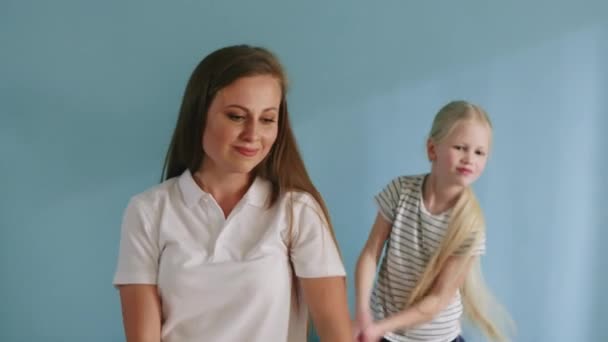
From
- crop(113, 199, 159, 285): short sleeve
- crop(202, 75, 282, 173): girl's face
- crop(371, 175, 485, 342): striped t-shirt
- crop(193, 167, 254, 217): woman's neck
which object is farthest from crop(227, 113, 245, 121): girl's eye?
crop(371, 175, 485, 342): striped t-shirt

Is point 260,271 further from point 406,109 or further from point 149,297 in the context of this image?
point 406,109

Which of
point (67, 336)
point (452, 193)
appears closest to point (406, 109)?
point (452, 193)

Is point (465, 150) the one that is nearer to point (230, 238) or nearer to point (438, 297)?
point (438, 297)

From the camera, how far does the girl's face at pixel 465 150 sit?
3.77 ft

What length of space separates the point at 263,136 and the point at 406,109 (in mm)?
547

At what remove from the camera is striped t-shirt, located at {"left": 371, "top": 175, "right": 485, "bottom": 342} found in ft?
3.92

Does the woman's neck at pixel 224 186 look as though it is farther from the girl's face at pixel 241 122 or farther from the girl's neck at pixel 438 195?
the girl's neck at pixel 438 195

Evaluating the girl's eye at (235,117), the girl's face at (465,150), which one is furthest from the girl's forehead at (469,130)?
the girl's eye at (235,117)

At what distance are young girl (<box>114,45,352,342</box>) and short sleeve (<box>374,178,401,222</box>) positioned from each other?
25cm

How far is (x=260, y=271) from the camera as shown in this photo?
3.15 ft

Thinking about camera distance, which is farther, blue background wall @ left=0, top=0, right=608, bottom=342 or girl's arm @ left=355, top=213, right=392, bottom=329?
blue background wall @ left=0, top=0, right=608, bottom=342

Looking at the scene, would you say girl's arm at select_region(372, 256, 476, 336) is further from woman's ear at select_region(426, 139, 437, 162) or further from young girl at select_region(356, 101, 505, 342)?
woman's ear at select_region(426, 139, 437, 162)

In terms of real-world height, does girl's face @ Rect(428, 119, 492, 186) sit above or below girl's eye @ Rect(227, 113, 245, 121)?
below

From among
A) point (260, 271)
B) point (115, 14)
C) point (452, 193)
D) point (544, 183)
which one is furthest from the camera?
point (544, 183)
